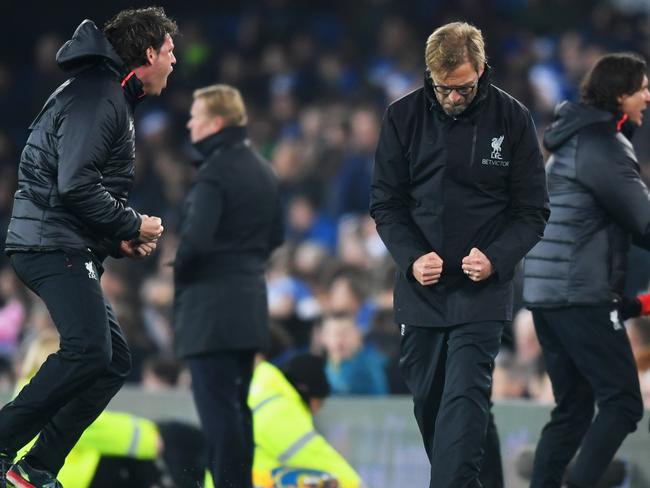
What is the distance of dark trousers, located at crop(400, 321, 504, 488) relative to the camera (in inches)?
202

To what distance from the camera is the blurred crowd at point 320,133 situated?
9438 mm

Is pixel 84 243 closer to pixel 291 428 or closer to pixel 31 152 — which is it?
pixel 31 152

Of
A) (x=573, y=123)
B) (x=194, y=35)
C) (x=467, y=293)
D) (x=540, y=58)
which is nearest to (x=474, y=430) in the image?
(x=467, y=293)

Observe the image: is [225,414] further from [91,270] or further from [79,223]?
[79,223]

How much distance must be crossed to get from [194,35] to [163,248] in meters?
3.78

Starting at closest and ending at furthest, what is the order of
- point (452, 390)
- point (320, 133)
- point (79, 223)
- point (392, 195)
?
point (452, 390) < point (79, 223) < point (392, 195) < point (320, 133)

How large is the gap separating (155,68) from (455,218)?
1380mm

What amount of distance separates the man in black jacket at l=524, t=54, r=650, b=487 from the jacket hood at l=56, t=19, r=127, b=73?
2.13 meters

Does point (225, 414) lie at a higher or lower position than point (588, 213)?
lower

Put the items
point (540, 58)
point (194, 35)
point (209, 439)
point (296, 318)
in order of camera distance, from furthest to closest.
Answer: point (194, 35) → point (540, 58) → point (296, 318) → point (209, 439)

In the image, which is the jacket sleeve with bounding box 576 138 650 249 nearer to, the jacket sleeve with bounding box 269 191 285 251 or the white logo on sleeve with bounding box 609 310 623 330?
the white logo on sleeve with bounding box 609 310 623 330

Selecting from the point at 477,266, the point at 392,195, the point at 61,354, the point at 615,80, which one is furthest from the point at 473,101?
the point at 61,354

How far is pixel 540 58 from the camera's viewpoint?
1293 cm

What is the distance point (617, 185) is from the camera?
5.90 metres
